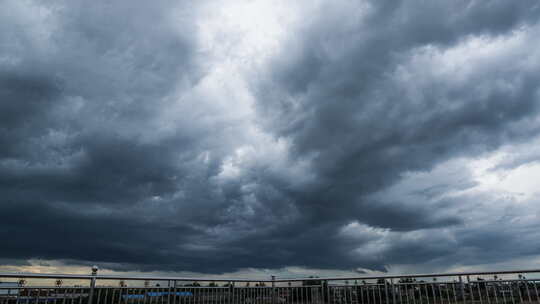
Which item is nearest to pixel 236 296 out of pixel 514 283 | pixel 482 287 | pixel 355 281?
pixel 355 281

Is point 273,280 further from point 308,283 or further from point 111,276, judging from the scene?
point 111,276

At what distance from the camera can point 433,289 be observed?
586 inches

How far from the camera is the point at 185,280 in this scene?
1495 centimetres

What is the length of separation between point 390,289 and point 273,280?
5781mm

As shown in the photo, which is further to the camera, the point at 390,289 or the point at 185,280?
the point at 390,289

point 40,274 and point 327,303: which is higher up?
point 40,274

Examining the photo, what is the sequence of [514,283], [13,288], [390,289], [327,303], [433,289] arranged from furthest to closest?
[327,303] → [390,289] → [433,289] → [514,283] → [13,288]

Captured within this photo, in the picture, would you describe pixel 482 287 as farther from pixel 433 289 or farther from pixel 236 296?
pixel 236 296

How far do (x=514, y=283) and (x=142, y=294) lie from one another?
14917 millimetres

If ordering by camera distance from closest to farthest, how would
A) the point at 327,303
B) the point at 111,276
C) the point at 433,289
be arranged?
the point at 111,276 < the point at 433,289 < the point at 327,303

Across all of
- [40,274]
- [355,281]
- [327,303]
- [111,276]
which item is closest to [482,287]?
[355,281]

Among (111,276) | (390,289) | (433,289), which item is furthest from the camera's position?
(390,289)

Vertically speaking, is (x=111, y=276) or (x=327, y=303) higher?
(x=111, y=276)

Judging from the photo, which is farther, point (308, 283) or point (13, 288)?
point (308, 283)
